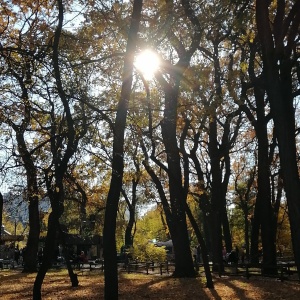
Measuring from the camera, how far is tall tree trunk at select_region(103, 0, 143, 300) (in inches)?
436

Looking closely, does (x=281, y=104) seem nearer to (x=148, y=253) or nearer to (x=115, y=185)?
(x=115, y=185)

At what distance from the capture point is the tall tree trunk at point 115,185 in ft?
36.3

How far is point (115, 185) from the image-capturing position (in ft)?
38.4

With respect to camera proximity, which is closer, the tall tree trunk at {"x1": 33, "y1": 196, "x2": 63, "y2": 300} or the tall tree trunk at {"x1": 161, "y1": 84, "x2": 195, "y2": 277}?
the tall tree trunk at {"x1": 33, "y1": 196, "x2": 63, "y2": 300}

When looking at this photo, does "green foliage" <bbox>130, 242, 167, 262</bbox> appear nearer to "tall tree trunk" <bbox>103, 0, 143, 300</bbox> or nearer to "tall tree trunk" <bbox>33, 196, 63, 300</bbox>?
"tall tree trunk" <bbox>33, 196, 63, 300</bbox>

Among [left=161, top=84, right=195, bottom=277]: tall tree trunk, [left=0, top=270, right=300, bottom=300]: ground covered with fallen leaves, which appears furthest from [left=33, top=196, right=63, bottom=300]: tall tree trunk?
[left=161, top=84, right=195, bottom=277]: tall tree trunk

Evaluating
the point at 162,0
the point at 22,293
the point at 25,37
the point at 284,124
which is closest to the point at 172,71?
the point at 162,0

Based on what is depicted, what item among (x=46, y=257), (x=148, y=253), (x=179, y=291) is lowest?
(x=179, y=291)

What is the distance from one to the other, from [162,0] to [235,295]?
Result: 8.96 meters

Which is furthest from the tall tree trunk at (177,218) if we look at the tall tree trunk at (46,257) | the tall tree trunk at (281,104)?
the tall tree trunk at (281,104)

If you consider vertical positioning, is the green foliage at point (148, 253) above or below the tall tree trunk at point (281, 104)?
below

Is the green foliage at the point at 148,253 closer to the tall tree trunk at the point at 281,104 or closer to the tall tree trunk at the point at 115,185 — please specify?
the tall tree trunk at the point at 115,185

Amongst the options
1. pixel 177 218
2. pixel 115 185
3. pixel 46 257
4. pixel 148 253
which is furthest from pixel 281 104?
pixel 148 253

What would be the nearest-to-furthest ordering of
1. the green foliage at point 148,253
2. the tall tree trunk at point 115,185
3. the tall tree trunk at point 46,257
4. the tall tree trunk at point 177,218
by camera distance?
the tall tree trunk at point 115,185, the tall tree trunk at point 46,257, the tall tree trunk at point 177,218, the green foliage at point 148,253
